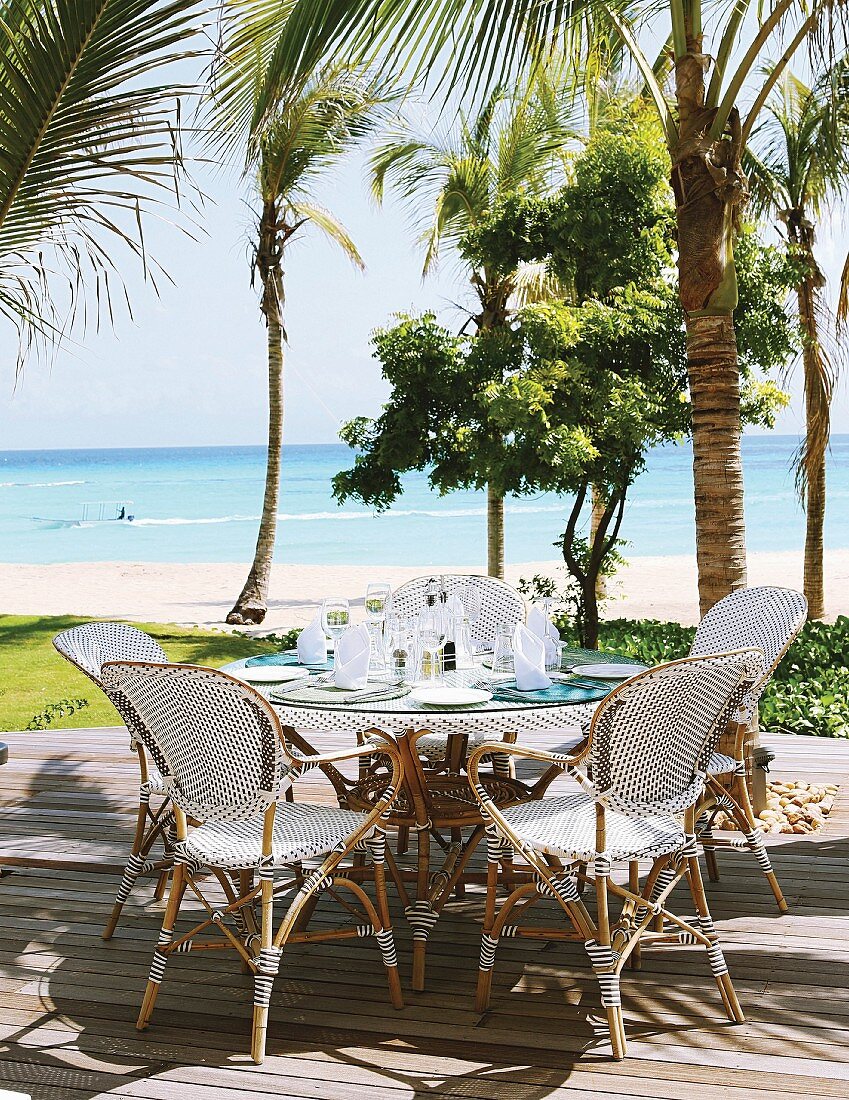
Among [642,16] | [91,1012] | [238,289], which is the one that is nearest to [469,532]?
[238,289]

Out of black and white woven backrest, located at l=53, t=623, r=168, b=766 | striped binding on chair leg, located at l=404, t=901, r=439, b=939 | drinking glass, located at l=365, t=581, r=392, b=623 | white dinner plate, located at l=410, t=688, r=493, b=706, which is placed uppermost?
drinking glass, located at l=365, t=581, r=392, b=623

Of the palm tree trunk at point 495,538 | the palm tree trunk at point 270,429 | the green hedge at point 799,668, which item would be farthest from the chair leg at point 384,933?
the palm tree trunk at point 270,429

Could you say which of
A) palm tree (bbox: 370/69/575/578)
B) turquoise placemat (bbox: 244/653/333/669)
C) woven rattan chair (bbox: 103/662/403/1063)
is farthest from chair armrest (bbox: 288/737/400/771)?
palm tree (bbox: 370/69/575/578)

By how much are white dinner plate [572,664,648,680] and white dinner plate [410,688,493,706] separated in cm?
47

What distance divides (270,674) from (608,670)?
113 cm

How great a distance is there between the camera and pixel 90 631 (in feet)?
12.4

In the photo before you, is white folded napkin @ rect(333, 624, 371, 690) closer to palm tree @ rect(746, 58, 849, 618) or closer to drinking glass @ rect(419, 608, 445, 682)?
drinking glass @ rect(419, 608, 445, 682)

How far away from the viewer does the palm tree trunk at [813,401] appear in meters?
9.11

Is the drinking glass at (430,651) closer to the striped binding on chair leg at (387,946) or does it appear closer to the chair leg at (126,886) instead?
the striped binding on chair leg at (387,946)

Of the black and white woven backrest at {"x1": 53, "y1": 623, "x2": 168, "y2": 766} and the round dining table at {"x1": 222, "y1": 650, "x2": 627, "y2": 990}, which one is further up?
the black and white woven backrest at {"x1": 53, "y1": 623, "x2": 168, "y2": 766}

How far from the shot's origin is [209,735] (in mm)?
2799

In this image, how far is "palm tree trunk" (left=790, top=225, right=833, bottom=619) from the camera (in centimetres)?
911

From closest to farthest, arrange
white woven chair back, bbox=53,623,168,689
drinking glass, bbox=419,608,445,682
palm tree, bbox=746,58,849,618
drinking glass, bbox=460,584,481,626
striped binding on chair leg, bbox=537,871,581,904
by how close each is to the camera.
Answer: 1. striped binding on chair leg, bbox=537,871,581,904
2. drinking glass, bbox=419,608,445,682
3. white woven chair back, bbox=53,623,168,689
4. drinking glass, bbox=460,584,481,626
5. palm tree, bbox=746,58,849,618

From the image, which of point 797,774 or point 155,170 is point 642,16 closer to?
point 155,170
